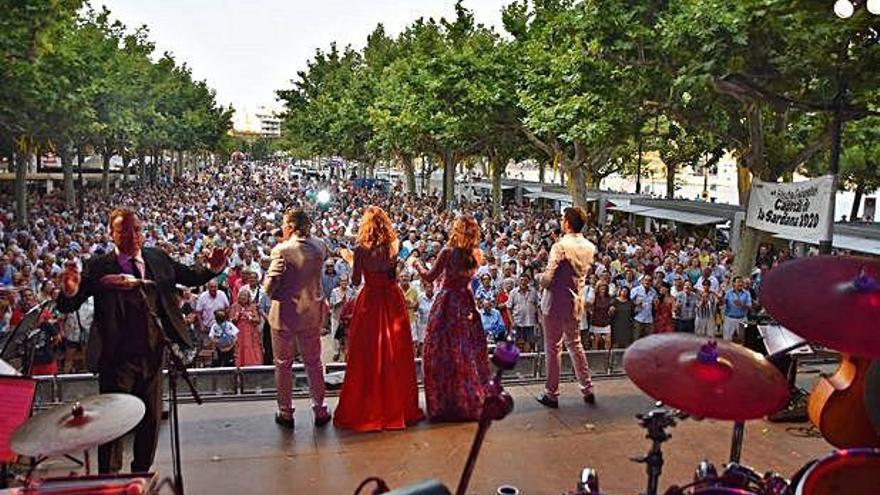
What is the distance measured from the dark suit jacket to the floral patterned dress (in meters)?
1.93

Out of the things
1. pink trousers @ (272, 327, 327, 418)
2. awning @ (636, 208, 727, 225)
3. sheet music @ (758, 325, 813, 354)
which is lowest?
pink trousers @ (272, 327, 327, 418)

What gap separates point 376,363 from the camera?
5559 millimetres

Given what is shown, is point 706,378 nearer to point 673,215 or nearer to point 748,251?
point 748,251

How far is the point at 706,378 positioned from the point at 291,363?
3.36 meters

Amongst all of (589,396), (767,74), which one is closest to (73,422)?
(589,396)

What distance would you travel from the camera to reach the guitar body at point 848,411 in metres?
4.29

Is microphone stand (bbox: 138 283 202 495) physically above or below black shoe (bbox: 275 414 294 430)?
above

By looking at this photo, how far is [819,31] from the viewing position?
8062mm

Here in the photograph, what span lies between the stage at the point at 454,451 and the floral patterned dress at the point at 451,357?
16 centimetres

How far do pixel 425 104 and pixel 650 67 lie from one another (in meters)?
10.6

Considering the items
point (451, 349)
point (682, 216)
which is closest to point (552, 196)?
point (682, 216)

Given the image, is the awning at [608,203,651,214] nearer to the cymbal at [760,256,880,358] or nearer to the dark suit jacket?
the cymbal at [760,256,880,358]

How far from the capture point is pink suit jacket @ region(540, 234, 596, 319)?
19.3 ft

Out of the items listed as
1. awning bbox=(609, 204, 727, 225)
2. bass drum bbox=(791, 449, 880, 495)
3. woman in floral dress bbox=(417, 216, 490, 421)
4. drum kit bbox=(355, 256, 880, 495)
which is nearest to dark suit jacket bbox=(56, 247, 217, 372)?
woman in floral dress bbox=(417, 216, 490, 421)
